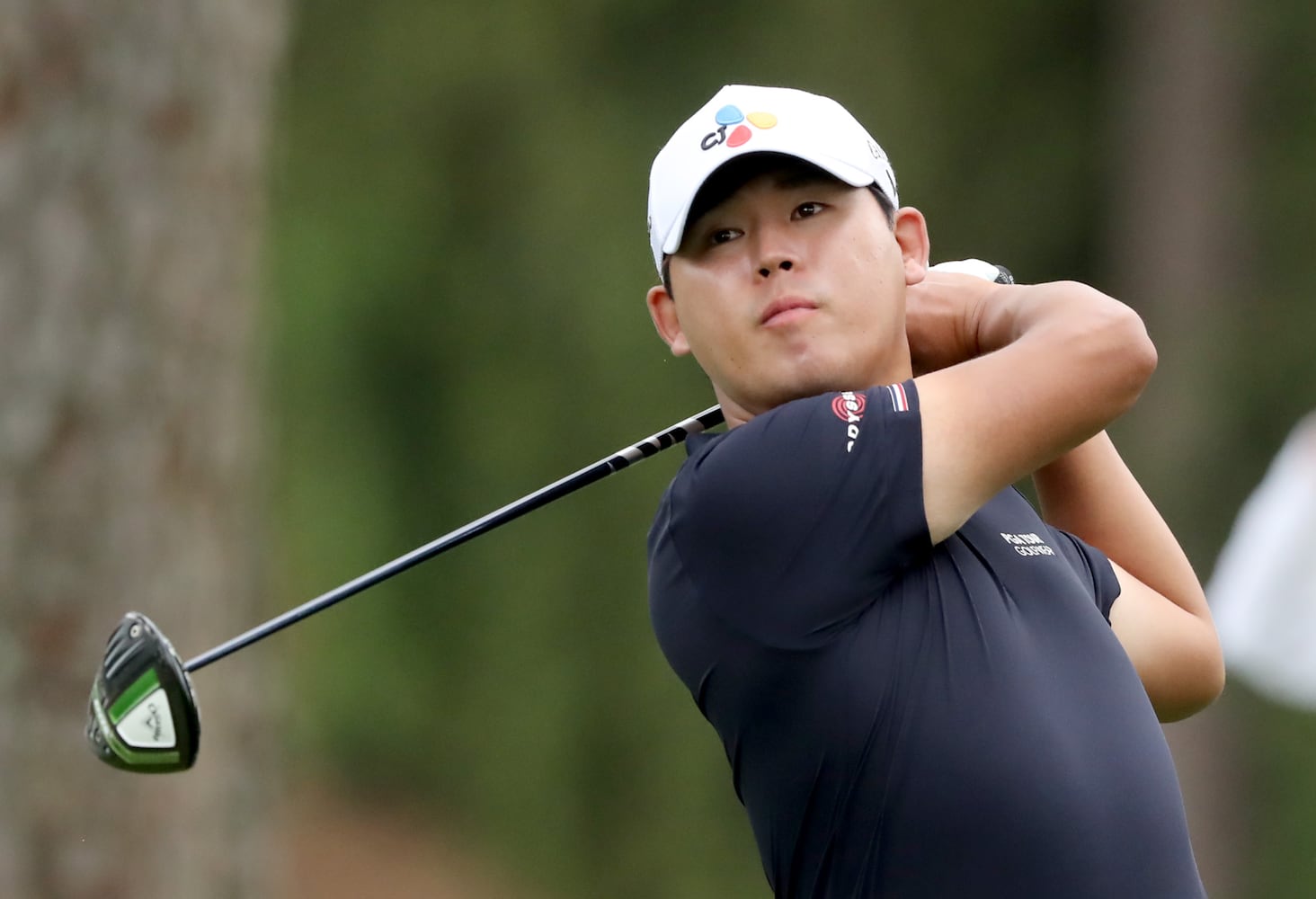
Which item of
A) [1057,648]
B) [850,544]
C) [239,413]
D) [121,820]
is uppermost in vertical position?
[239,413]

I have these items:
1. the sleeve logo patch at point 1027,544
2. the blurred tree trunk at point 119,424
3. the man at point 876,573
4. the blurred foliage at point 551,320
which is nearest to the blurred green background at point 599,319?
the blurred foliage at point 551,320

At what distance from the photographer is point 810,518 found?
6.27 ft

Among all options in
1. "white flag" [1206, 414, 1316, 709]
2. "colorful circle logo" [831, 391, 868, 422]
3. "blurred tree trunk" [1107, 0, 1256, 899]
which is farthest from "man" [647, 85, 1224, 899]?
"blurred tree trunk" [1107, 0, 1256, 899]

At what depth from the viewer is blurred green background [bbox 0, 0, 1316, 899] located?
26.2ft

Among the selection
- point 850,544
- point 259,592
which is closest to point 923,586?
point 850,544

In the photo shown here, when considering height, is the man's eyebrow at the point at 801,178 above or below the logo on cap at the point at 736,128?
below

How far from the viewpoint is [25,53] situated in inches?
161

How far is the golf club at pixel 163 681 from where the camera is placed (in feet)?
8.27

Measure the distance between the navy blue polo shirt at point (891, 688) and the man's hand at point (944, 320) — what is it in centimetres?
31

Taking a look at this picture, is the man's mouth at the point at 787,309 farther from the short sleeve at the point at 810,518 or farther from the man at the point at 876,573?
the short sleeve at the point at 810,518

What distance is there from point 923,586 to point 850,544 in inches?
3.9

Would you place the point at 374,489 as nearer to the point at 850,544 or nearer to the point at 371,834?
the point at 371,834

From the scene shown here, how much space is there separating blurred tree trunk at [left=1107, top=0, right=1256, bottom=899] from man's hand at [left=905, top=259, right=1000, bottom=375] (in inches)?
244

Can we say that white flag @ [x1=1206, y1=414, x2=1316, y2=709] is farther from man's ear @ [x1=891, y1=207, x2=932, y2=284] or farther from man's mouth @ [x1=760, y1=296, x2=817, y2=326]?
man's mouth @ [x1=760, y1=296, x2=817, y2=326]
